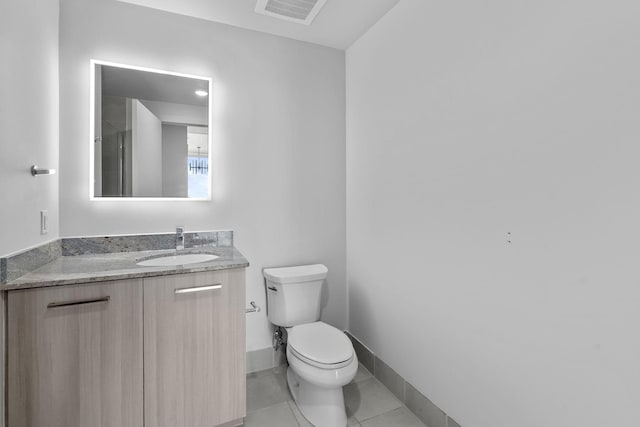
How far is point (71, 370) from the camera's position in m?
1.32

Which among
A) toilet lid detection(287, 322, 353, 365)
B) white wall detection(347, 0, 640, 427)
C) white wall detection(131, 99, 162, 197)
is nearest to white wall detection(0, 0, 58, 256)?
white wall detection(131, 99, 162, 197)

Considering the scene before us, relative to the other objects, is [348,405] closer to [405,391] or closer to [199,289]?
[405,391]

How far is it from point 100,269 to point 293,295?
1.10 metres

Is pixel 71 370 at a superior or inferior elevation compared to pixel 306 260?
inferior

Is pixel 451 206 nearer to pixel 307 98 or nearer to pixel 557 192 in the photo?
pixel 557 192

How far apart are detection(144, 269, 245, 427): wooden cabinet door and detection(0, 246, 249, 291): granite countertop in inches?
1.5

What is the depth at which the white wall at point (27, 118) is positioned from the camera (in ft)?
4.09

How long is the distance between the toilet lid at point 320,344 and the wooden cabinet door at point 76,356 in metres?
0.79

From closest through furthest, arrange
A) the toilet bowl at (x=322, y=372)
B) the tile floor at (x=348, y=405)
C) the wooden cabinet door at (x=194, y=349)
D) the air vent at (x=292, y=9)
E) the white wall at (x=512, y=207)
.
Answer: the white wall at (x=512, y=207), the wooden cabinet door at (x=194, y=349), the toilet bowl at (x=322, y=372), the tile floor at (x=348, y=405), the air vent at (x=292, y=9)

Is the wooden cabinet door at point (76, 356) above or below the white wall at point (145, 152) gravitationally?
below

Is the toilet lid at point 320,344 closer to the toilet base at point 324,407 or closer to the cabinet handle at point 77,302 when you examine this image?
the toilet base at point 324,407

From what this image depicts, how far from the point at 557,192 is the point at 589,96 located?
324 millimetres

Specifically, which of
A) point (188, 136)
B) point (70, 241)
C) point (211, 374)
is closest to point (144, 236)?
point (70, 241)

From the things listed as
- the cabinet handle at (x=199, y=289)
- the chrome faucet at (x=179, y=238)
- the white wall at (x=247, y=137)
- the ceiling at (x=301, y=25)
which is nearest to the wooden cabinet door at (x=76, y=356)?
the cabinet handle at (x=199, y=289)
